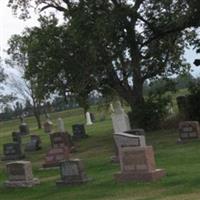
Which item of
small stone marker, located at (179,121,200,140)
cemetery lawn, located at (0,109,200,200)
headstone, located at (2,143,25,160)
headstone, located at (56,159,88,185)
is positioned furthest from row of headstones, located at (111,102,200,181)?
headstone, located at (2,143,25,160)

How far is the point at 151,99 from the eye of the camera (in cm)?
3288

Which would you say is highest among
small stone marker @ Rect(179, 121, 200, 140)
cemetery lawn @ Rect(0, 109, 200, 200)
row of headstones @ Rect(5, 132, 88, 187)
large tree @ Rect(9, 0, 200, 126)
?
large tree @ Rect(9, 0, 200, 126)

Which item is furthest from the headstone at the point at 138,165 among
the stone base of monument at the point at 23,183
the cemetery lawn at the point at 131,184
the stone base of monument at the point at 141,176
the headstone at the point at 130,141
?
the stone base of monument at the point at 23,183

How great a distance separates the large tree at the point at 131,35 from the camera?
28875mm

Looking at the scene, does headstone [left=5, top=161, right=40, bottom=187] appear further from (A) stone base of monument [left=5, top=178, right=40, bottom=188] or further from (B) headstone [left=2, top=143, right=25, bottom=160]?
(B) headstone [left=2, top=143, right=25, bottom=160]

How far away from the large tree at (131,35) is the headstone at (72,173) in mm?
12383

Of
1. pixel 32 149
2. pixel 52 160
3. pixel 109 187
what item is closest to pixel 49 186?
pixel 109 187

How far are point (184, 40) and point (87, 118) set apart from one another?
16.5 m

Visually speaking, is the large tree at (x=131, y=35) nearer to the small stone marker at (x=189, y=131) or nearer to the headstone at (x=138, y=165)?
the small stone marker at (x=189, y=131)

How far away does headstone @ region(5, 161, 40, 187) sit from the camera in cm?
1716

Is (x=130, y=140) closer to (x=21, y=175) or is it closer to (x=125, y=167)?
(x=125, y=167)

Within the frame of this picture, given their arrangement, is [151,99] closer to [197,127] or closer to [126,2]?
[126,2]

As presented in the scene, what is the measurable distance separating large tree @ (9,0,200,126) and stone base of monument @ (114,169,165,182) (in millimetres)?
13311

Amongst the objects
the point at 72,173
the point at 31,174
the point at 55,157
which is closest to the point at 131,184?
the point at 72,173
